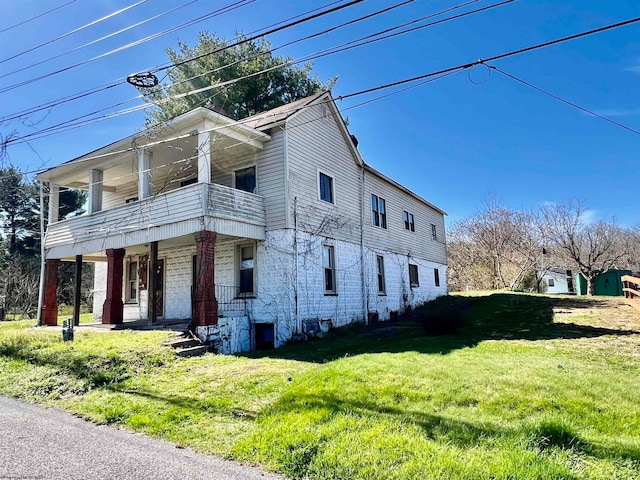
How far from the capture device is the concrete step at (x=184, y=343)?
934 centimetres

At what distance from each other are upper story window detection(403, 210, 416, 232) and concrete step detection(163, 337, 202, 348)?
46.0ft

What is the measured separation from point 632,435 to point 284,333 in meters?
8.94

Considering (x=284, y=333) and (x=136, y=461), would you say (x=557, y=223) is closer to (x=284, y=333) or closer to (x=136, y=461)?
(x=284, y=333)

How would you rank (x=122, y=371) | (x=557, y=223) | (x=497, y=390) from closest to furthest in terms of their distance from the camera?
(x=497, y=390) < (x=122, y=371) < (x=557, y=223)

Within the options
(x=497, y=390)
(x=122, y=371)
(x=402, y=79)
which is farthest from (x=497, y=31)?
(x=122, y=371)

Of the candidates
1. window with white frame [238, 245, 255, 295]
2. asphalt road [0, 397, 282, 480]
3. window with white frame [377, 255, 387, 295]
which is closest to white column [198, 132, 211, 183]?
window with white frame [238, 245, 255, 295]

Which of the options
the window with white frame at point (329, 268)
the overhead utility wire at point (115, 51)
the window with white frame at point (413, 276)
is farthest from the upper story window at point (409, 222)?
the overhead utility wire at point (115, 51)

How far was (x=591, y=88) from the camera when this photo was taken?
12.3m

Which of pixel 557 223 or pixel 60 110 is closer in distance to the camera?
pixel 60 110

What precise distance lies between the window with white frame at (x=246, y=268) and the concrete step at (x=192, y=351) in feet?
11.6

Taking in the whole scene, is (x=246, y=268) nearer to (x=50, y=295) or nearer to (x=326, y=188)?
(x=326, y=188)

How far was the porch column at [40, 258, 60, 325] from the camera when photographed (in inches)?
601

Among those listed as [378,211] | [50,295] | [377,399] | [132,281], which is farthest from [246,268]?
[377,399]

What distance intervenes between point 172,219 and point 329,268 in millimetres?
5526
